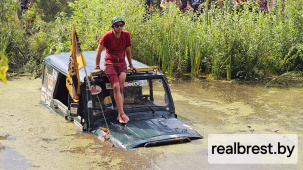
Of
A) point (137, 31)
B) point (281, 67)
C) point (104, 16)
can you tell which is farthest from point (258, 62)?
point (104, 16)

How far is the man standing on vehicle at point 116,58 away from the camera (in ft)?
21.8

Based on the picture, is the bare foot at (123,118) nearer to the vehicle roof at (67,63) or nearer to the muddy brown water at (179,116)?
A: the muddy brown water at (179,116)

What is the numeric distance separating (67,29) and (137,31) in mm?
1855

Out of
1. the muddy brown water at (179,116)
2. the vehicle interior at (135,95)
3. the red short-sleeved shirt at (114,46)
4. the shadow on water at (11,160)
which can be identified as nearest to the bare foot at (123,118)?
the vehicle interior at (135,95)

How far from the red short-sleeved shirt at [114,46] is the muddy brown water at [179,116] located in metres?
1.24

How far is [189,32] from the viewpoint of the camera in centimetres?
1197

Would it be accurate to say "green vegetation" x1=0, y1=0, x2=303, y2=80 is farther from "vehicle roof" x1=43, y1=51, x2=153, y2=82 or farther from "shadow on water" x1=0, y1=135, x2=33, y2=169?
"shadow on water" x1=0, y1=135, x2=33, y2=169

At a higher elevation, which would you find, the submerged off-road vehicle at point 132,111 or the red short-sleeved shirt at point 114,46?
the red short-sleeved shirt at point 114,46

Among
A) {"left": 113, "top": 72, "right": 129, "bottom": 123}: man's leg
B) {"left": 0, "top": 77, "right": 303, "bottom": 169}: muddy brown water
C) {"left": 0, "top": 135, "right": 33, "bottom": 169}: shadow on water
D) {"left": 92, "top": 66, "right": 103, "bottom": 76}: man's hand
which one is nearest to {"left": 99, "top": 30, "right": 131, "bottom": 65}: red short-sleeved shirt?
{"left": 92, "top": 66, "right": 103, "bottom": 76}: man's hand

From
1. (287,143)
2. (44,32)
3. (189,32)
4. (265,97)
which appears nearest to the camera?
(287,143)

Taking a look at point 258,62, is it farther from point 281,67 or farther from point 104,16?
point 104,16

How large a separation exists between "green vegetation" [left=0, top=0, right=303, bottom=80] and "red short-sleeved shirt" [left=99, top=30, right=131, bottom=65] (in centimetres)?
404

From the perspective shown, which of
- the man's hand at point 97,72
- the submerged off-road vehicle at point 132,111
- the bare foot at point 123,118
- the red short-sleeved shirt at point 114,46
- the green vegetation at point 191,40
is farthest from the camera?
the green vegetation at point 191,40

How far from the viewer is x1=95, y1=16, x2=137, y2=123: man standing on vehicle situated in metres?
6.64
